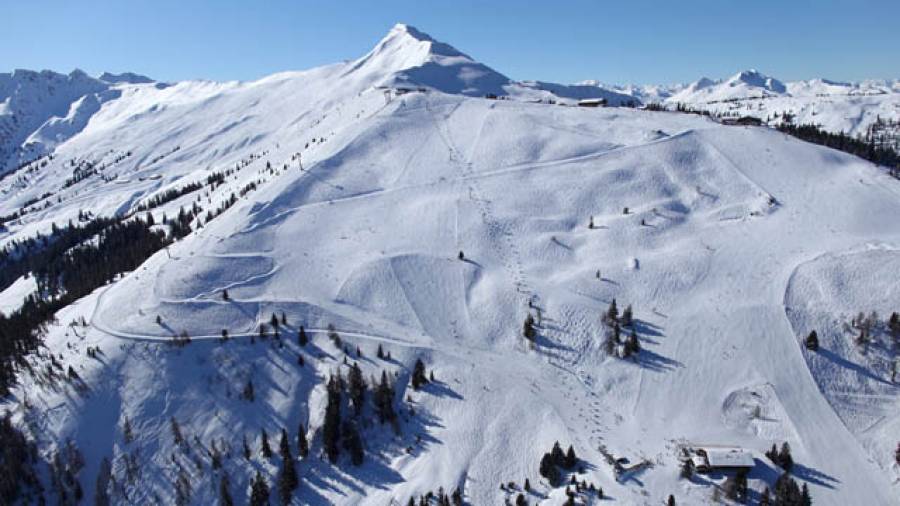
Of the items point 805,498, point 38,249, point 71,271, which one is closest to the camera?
point 805,498

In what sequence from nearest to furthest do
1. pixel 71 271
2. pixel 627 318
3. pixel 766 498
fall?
pixel 766 498 → pixel 627 318 → pixel 71 271

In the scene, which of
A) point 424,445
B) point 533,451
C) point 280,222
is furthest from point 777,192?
point 280,222

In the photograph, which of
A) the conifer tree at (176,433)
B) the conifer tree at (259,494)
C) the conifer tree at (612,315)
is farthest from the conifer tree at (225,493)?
the conifer tree at (612,315)

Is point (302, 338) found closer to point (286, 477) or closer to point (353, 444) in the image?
point (353, 444)

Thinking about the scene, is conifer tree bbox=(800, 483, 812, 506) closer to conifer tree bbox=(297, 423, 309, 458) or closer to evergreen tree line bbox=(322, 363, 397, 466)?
evergreen tree line bbox=(322, 363, 397, 466)

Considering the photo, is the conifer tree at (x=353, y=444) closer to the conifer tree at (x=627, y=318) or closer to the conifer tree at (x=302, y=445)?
the conifer tree at (x=302, y=445)

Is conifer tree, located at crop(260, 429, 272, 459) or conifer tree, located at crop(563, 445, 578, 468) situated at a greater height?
conifer tree, located at crop(563, 445, 578, 468)

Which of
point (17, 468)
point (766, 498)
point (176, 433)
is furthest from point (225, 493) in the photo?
point (766, 498)

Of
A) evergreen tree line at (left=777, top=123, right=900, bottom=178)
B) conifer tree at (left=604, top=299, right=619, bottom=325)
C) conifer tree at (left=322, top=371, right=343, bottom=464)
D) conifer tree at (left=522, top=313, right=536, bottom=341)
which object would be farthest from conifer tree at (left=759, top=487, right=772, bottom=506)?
evergreen tree line at (left=777, top=123, right=900, bottom=178)
